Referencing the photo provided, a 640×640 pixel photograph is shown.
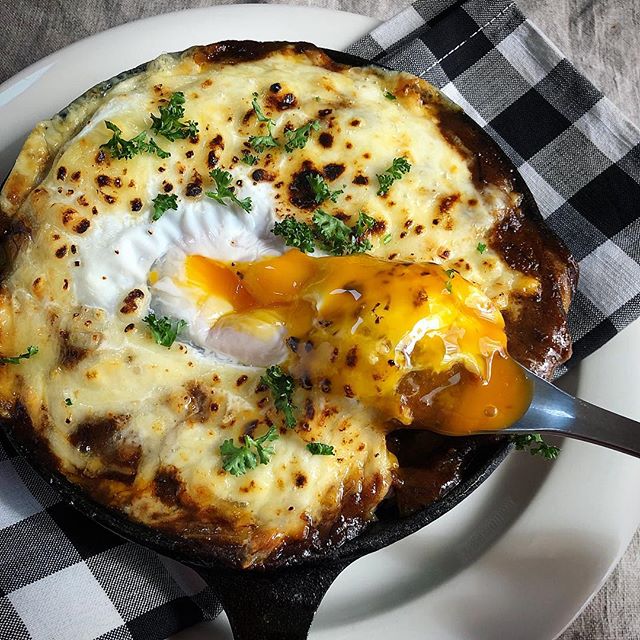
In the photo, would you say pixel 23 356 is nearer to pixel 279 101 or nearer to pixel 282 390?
pixel 282 390

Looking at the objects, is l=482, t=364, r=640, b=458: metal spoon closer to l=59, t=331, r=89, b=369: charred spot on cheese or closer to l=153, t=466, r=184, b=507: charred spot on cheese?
l=153, t=466, r=184, b=507: charred spot on cheese

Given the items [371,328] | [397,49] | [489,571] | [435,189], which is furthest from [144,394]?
[397,49]

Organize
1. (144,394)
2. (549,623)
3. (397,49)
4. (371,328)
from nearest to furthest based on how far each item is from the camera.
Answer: (371,328) < (144,394) < (549,623) < (397,49)

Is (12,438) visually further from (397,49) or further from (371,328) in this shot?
(397,49)

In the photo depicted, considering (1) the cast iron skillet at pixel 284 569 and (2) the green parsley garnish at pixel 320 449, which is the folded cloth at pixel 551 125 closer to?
(1) the cast iron skillet at pixel 284 569

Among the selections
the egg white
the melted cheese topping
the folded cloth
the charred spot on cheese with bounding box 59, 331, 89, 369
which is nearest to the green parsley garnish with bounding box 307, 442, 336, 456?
the melted cheese topping

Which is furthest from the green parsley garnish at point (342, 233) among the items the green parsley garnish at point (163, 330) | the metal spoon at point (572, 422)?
the metal spoon at point (572, 422)
